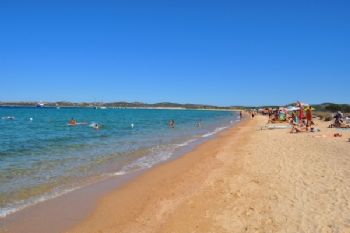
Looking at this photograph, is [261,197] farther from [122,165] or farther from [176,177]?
[122,165]

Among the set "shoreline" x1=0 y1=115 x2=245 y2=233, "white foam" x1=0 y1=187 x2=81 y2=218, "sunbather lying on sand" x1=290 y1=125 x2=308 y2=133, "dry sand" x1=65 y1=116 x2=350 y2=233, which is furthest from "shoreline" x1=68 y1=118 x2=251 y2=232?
"sunbather lying on sand" x1=290 y1=125 x2=308 y2=133

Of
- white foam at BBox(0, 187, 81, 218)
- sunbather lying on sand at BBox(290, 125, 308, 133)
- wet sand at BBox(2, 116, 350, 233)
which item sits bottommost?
white foam at BBox(0, 187, 81, 218)

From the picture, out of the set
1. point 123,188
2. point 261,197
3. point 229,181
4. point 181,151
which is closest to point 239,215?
point 261,197

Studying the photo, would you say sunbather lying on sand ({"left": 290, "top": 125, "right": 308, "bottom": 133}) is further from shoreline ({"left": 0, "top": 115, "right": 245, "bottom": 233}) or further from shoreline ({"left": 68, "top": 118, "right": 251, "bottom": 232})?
shoreline ({"left": 0, "top": 115, "right": 245, "bottom": 233})

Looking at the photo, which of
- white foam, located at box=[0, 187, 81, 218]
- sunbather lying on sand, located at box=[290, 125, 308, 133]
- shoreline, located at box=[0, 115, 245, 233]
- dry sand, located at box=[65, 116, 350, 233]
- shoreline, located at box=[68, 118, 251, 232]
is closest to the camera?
dry sand, located at box=[65, 116, 350, 233]

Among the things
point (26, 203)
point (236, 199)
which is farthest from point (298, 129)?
point (26, 203)

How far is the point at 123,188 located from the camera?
11.3 m

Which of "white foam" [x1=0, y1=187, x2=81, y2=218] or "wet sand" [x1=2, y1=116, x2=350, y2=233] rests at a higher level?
"wet sand" [x1=2, y1=116, x2=350, y2=233]

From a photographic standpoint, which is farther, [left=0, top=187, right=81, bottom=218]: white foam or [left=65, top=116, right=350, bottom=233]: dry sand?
[left=0, top=187, right=81, bottom=218]: white foam

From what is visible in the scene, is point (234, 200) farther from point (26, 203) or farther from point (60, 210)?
point (26, 203)

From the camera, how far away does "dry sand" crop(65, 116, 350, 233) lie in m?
7.30

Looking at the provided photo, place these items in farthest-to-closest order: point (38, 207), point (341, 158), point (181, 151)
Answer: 1. point (181, 151)
2. point (341, 158)
3. point (38, 207)

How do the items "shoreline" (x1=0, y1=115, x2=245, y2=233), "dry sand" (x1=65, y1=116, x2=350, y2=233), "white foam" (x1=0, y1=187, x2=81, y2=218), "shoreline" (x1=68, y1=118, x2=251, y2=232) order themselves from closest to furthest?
"dry sand" (x1=65, y1=116, x2=350, y2=233)
"shoreline" (x1=0, y1=115, x2=245, y2=233)
"shoreline" (x1=68, y1=118, x2=251, y2=232)
"white foam" (x1=0, y1=187, x2=81, y2=218)

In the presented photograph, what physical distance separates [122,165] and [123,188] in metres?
4.58
